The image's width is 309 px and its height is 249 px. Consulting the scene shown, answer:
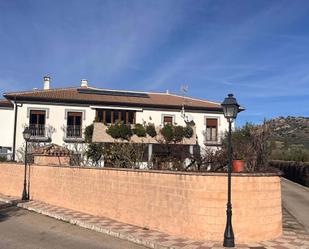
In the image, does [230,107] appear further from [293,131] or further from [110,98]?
[293,131]

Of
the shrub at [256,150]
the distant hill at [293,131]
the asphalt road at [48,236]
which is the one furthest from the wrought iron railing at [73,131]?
the shrub at [256,150]

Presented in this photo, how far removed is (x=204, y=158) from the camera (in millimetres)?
14555

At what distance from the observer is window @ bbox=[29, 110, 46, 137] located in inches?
1497

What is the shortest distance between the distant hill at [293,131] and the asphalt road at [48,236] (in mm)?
36220

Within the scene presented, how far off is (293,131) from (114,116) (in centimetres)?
2820

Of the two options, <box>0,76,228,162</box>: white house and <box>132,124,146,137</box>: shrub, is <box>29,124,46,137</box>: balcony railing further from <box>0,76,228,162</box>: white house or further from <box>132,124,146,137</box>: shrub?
<box>132,124,146,137</box>: shrub

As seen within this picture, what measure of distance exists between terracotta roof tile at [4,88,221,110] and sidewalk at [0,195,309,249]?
22868 mm

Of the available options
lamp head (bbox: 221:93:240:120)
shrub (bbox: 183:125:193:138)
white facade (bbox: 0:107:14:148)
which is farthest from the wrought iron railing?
lamp head (bbox: 221:93:240:120)

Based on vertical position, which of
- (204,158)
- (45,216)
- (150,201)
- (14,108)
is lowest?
(45,216)

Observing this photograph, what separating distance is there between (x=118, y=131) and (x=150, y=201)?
23.6m

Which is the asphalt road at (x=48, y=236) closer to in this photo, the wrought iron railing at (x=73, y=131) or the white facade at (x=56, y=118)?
the white facade at (x=56, y=118)

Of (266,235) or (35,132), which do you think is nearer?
(266,235)

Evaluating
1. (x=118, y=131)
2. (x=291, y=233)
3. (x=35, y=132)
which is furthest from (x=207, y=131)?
(x=291, y=233)

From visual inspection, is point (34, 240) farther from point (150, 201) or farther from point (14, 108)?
point (14, 108)
